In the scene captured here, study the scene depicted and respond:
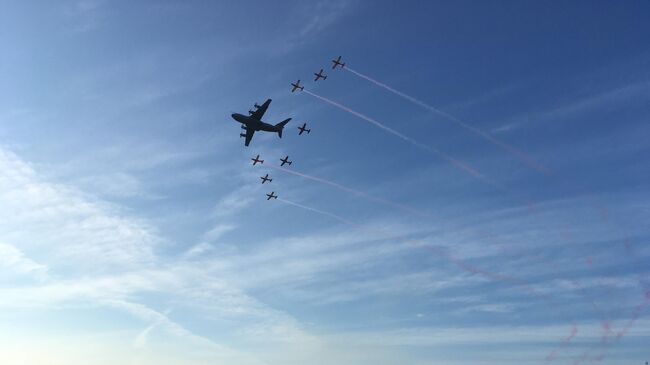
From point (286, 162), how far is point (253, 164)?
14700mm

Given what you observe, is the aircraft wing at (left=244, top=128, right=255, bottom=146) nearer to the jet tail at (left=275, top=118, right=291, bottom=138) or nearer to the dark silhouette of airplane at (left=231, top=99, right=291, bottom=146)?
the dark silhouette of airplane at (left=231, top=99, right=291, bottom=146)

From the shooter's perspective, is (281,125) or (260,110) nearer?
(260,110)

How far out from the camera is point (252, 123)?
17300 cm

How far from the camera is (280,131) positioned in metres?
186

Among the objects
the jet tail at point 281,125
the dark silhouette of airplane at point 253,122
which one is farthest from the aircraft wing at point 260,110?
the jet tail at point 281,125

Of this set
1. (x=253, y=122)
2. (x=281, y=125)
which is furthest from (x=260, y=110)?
(x=281, y=125)

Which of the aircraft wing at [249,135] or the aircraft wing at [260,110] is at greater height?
the aircraft wing at [260,110]

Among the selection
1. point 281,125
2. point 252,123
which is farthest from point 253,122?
point 281,125

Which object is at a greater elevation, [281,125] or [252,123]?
[281,125]

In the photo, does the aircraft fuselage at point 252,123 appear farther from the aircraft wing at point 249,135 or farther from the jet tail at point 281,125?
the jet tail at point 281,125

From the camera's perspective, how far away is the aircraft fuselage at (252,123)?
16950 centimetres

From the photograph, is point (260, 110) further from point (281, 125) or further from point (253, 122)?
point (281, 125)

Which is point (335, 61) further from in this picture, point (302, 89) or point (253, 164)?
point (253, 164)

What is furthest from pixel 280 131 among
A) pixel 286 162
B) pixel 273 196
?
pixel 273 196
